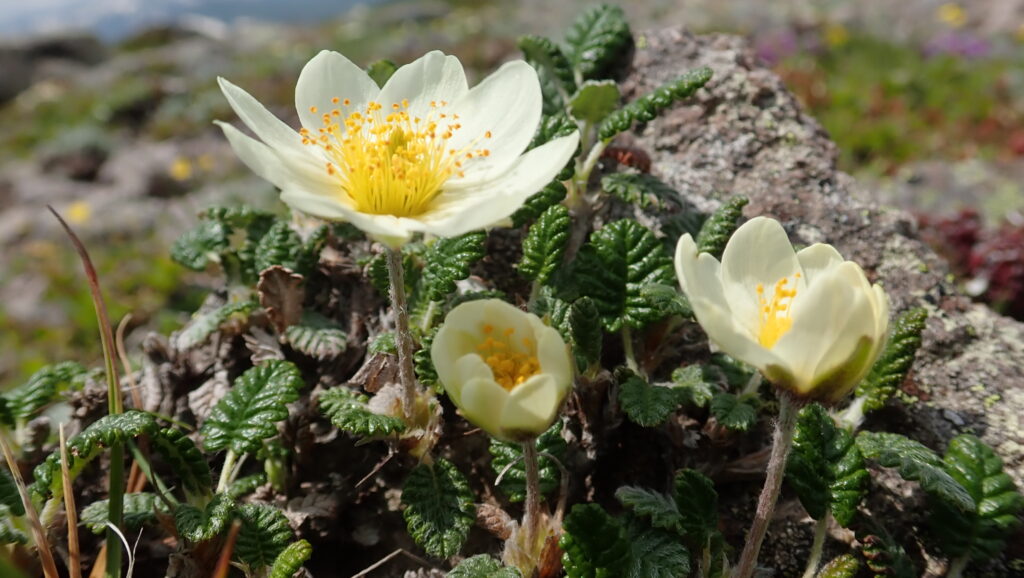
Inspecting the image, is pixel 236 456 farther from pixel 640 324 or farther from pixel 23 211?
pixel 23 211

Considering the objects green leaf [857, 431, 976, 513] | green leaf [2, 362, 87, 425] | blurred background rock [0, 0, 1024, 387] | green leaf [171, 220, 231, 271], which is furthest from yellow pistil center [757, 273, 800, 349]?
blurred background rock [0, 0, 1024, 387]

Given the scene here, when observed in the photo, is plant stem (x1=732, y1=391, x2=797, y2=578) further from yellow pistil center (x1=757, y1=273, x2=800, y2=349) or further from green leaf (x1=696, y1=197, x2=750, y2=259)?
green leaf (x1=696, y1=197, x2=750, y2=259)

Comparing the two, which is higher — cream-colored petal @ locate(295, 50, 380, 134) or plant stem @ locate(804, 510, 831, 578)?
cream-colored petal @ locate(295, 50, 380, 134)

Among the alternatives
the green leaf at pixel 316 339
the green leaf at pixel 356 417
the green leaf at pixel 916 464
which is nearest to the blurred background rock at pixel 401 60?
the green leaf at pixel 316 339

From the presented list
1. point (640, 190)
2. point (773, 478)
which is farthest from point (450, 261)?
point (773, 478)

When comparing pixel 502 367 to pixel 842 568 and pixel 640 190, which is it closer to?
pixel 842 568
